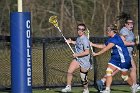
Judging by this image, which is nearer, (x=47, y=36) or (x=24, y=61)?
(x=24, y=61)

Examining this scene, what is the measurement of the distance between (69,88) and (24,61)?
2.73m

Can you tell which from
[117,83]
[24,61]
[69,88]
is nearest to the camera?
[24,61]

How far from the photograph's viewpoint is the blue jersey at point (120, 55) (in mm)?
12633

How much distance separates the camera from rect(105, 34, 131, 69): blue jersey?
41.4 feet

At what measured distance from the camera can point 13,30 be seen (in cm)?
1105

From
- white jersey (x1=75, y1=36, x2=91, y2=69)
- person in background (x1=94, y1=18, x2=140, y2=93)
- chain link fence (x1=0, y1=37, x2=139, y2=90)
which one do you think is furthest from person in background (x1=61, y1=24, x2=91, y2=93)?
chain link fence (x1=0, y1=37, x2=139, y2=90)

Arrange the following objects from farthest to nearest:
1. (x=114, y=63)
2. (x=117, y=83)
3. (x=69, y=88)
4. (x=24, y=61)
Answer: (x=117, y=83) < (x=69, y=88) < (x=114, y=63) < (x=24, y=61)

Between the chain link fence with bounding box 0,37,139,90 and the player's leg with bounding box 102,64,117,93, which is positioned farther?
the chain link fence with bounding box 0,37,139,90

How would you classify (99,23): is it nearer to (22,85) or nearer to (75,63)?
(75,63)

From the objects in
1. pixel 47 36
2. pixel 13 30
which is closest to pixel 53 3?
pixel 47 36

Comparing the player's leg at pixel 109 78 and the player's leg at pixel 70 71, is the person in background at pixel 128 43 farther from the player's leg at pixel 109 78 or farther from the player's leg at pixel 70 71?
the player's leg at pixel 109 78

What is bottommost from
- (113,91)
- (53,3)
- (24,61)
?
(113,91)

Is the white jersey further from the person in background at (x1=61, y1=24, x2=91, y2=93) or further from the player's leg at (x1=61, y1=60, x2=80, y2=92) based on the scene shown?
the player's leg at (x1=61, y1=60, x2=80, y2=92)

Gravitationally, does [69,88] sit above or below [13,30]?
below
